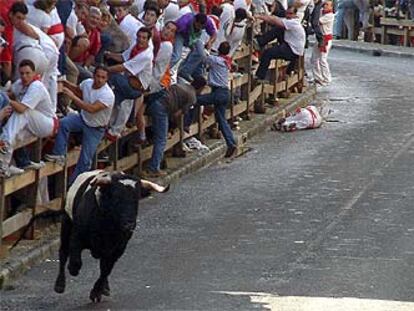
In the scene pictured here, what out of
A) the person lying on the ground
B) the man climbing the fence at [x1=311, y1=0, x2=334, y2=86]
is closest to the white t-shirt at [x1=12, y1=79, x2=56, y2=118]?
the person lying on the ground

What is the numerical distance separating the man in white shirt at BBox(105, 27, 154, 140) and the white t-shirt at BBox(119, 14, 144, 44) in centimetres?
18

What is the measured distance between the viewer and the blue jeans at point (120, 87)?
53.8 ft

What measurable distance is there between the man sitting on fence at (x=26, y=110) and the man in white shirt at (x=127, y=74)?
2.55 meters

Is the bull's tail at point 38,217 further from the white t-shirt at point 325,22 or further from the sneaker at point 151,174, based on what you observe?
the white t-shirt at point 325,22

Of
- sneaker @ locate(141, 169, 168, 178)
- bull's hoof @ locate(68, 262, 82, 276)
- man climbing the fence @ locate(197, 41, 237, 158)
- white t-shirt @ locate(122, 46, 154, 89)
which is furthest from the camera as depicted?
man climbing the fence @ locate(197, 41, 237, 158)

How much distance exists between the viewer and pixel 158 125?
58.8 feet

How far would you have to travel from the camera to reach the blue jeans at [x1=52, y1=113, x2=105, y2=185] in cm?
1491

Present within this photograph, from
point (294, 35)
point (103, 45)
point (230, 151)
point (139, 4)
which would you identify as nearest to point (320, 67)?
point (294, 35)

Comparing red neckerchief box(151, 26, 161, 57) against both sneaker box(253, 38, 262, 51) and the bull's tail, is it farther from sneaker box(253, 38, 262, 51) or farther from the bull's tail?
sneaker box(253, 38, 262, 51)

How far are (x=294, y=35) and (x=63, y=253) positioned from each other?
1304 centimetres

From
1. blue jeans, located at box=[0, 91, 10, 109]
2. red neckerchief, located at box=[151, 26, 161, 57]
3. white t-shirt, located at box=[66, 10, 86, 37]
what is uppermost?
white t-shirt, located at box=[66, 10, 86, 37]

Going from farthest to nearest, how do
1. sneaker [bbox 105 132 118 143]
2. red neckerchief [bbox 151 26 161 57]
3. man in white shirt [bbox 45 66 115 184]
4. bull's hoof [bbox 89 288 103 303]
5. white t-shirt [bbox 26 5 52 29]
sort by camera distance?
1. red neckerchief [bbox 151 26 161 57]
2. sneaker [bbox 105 132 118 143]
3. man in white shirt [bbox 45 66 115 184]
4. white t-shirt [bbox 26 5 52 29]
5. bull's hoof [bbox 89 288 103 303]

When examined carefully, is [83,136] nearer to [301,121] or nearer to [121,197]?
[121,197]

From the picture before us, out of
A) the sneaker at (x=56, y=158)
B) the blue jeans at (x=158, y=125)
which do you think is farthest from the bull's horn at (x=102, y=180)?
the blue jeans at (x=158, y=125)
